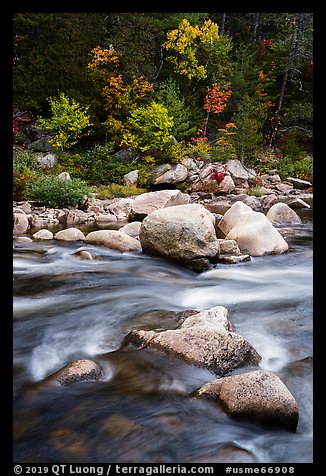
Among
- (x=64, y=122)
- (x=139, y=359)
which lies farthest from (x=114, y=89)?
(x=139, y=359)

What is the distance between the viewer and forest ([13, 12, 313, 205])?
18.0 m

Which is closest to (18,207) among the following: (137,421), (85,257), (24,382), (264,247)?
(85,257)

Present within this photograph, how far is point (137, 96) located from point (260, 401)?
712 inches

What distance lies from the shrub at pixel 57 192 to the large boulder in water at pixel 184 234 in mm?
5667

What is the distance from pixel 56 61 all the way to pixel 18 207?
11054 mm

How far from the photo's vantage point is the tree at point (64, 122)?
57.3 feet

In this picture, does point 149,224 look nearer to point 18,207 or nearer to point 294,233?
point 294,233

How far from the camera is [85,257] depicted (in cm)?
740

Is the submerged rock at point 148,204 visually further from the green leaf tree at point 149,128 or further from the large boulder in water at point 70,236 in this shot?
the green leaf tree at point 149,128

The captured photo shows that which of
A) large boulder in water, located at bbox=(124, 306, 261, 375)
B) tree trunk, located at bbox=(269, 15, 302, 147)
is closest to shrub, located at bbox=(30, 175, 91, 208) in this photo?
large boulder in water, located at bbox=(124, 306, 261, 375)

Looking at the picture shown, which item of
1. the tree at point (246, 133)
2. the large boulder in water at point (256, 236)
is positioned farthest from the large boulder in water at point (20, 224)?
the tree at point (246, 133)

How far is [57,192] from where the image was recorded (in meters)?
12.0

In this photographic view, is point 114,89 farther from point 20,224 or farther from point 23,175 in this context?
point 20,224

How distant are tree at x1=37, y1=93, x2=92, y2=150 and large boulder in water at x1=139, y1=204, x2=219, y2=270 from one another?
11.9 metres
